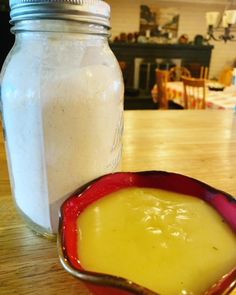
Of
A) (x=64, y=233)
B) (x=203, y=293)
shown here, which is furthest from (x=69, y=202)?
(x=203, y=293)

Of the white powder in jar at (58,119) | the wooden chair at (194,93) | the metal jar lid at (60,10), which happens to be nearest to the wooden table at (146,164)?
the white powder in jar at (58,119)

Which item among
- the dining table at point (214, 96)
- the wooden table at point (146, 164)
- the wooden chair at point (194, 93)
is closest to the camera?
the wooden table at point (146, 164)

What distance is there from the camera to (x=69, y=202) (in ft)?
1.02

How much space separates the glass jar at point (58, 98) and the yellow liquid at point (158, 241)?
0.20 ft

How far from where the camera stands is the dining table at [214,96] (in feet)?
6.83

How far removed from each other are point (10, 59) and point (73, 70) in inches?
3.7

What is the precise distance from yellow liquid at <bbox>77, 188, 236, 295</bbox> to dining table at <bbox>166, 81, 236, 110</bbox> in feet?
5.87

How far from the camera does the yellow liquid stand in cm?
25

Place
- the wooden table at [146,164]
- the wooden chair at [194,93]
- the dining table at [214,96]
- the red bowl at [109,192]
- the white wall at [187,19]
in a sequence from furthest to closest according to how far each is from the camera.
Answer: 1. the white wall at [187,19]
2. the wooden chair at [194,93]
3. the dining table at [214,96]
4. the wooden table at [146,164]
5. the red bowl at [109,192]

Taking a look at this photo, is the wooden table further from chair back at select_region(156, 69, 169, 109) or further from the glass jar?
chair back at select_region(156, 69, 169, 109)

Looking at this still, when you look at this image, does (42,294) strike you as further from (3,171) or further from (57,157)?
(3,171)

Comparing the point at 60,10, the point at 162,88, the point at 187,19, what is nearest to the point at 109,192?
the point at 60,10

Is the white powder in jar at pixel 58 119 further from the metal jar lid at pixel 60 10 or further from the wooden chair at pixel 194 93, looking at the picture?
Result: the wooden chair at pixel 194 93

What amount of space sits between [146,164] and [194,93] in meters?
1.89
